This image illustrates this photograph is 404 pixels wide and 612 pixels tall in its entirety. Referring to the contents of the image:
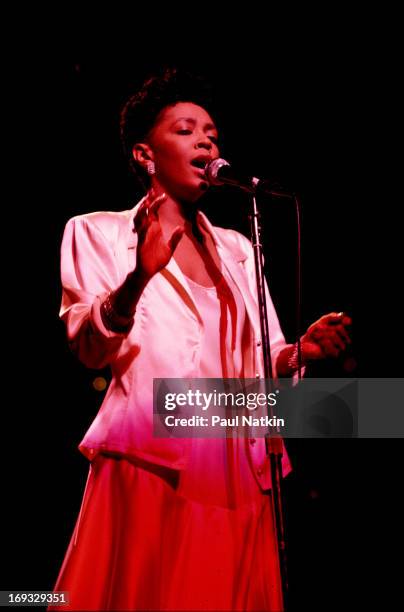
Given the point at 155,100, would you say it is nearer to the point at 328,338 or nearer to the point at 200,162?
the point at 200,162

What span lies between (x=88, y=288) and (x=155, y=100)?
2.86ft

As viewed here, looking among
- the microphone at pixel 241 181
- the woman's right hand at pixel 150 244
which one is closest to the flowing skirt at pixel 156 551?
the woman's right hand at pixel 150 244

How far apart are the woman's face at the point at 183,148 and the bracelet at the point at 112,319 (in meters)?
0.67

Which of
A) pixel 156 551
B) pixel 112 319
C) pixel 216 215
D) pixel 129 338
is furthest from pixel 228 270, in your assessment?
pixel 216 215

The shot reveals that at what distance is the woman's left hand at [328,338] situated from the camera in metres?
1.95

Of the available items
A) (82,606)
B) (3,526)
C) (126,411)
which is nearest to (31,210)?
(3,526)

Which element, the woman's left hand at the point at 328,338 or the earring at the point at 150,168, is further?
the earring at the point at 150,168

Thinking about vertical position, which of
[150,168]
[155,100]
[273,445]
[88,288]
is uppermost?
[155,100]

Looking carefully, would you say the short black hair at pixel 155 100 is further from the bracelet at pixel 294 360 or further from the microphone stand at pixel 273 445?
the bracelet at pixel 294 360

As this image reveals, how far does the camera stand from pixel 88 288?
1.84 metres

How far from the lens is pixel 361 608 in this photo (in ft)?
9.61

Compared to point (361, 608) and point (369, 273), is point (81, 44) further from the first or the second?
point (361, 608)

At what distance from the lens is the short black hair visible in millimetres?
2324

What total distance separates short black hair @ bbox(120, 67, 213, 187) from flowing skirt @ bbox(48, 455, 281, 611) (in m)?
1.21
